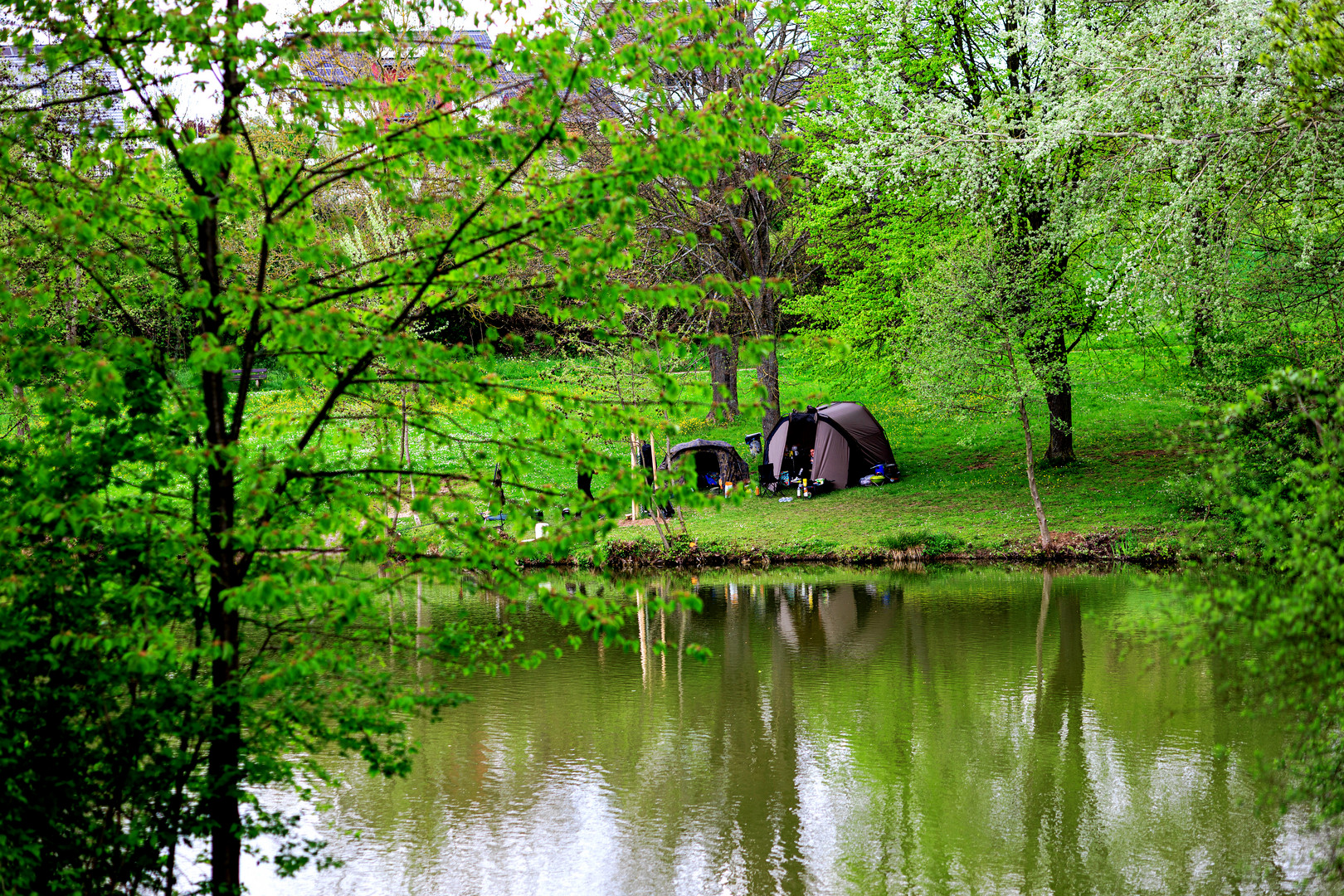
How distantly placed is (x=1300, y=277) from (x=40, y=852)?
1440cm

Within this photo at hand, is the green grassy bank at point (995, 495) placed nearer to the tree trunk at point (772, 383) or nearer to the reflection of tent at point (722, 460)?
the reflection of tent at point (722, 460)

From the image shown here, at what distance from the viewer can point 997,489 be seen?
2450cm

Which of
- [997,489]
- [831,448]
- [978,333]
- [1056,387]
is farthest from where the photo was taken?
[831,448]

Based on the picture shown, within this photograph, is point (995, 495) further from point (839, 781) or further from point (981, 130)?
point (839, 781)

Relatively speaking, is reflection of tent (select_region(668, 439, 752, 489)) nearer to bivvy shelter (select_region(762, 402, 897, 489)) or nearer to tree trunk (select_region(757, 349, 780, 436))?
bivvy shelter (select_region(762, 402, 897, 489))

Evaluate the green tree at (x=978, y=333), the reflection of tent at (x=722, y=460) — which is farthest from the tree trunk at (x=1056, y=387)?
the reflection of tent at (x=722, y=460)

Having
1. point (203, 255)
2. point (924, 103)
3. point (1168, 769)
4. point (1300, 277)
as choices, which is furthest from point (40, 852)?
point (924, 103)

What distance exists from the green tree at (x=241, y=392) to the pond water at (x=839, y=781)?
1.06 metres

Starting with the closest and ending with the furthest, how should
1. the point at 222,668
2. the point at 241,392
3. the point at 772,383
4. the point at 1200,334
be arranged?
the point at 222,668 < the point at 241,392 < the point at 1200,334 < the point at 772,383

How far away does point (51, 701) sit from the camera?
504 centimetres

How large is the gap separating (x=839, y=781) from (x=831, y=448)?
59.4 feet

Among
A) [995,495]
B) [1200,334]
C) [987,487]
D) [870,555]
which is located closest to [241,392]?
[1200,334]

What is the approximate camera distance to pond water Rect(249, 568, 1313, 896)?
7520 millimetres

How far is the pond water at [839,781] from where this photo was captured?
7.52 m
